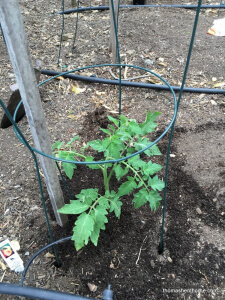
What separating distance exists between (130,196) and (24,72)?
111cm

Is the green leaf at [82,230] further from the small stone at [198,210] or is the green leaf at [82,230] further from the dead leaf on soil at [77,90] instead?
the dead leaf on soil at [77,90]

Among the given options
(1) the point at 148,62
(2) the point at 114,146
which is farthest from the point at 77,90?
(2) the point at 114,146

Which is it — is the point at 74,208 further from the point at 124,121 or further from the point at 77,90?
the point at 77,90

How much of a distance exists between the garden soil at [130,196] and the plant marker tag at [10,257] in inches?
1.3

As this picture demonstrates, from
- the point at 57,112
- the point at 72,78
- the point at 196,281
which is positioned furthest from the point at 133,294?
the point at 72,78

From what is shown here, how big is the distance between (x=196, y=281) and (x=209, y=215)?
0.44 meters

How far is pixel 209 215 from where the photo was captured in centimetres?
177

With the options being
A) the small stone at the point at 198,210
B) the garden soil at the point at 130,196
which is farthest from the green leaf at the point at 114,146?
the small stone at the point at 198,210

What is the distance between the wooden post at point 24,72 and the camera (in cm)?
93

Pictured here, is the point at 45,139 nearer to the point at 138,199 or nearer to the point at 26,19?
the point at 138,199

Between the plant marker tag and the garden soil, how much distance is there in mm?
33

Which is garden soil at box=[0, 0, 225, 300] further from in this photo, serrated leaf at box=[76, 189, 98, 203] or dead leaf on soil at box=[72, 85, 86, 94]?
serrated leaf at box=[76, 189, 98, 203]

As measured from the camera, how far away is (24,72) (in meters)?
1.05

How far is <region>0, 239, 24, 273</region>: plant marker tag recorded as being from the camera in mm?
1558
